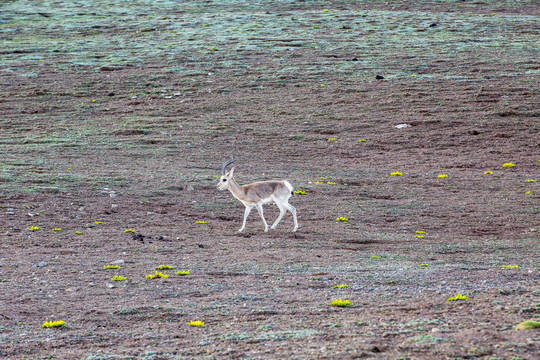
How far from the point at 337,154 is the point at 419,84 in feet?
37.3

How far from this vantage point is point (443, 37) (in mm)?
45312

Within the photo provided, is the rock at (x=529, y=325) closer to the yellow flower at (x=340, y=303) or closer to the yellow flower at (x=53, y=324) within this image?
the yellow flower at (x=340, y=303)

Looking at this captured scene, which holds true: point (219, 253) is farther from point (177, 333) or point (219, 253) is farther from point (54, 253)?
point (177, 333)

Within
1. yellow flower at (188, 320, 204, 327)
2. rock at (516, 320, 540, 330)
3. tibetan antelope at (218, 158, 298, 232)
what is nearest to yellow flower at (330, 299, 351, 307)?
yellow flower at (188, 320, 204, 327)

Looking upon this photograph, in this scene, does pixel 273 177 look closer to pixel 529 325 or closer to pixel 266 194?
pixel 266 194

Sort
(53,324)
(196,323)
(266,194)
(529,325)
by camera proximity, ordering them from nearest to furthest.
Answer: (529,325) < (196,323) < (53,324) < (266,194)

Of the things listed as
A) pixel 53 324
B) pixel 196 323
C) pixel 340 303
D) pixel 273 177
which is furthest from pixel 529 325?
pixel 273 177

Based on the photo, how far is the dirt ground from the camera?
27.0 feet

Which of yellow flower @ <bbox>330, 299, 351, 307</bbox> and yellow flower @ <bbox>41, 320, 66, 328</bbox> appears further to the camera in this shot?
yellow flower @ <bbox>330, 299, 351, 307</bbox>

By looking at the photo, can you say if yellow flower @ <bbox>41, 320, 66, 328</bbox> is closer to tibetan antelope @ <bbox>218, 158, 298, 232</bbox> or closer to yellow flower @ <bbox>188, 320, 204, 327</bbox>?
yellow flower @ <bbox>188, 320, 204, 327</bbox>

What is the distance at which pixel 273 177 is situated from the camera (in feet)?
70.7

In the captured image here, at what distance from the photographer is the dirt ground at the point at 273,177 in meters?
8.22

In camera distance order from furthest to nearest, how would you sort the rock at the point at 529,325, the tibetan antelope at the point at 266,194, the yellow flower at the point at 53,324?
the tibetan antelope at the point at 266,194
the yellow flower at the point at 53,324
the rock at the point at 529,325

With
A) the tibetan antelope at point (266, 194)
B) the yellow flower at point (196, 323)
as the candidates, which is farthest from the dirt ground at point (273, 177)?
the tibetan antelope at point (266, 194)
